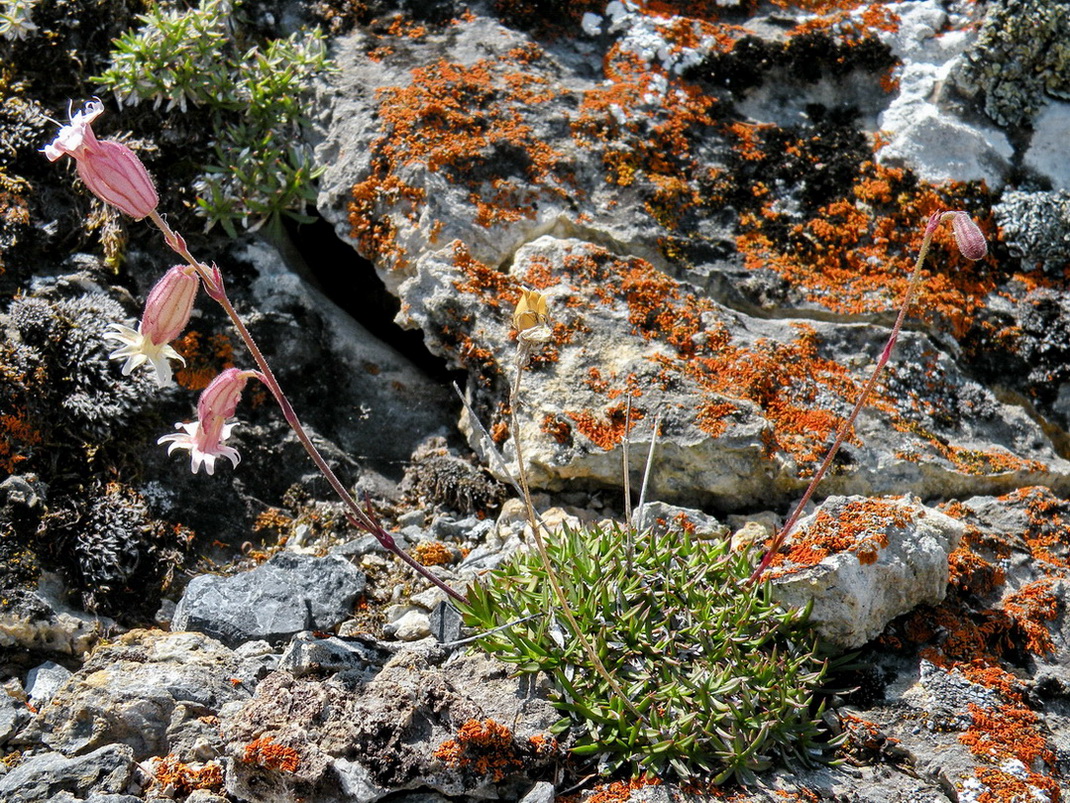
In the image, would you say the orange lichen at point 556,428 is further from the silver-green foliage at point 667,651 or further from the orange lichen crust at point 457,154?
the orange lichen crust at point 457,154

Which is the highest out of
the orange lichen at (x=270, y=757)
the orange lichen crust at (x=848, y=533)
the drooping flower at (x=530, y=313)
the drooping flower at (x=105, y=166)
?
the drooping flower at (x=105, y=166)

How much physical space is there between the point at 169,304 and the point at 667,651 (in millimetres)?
2423

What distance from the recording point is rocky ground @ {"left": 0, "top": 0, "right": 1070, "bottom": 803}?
12.2ft

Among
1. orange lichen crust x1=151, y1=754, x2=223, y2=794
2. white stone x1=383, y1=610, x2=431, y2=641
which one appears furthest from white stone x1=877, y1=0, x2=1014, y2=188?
orange lichen crust x1=151, y1=754, x2=223, y2=794

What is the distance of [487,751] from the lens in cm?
357

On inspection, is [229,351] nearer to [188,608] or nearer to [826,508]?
[188,608]

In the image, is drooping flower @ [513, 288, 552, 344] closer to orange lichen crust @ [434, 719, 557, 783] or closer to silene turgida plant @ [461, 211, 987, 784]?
silene turgida plant @ [461, 211, 987, 784]

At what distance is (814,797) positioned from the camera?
3.57 meters

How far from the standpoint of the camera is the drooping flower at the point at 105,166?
286cm

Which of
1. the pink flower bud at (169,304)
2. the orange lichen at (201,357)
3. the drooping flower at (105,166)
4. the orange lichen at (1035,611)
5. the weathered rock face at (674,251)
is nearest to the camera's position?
the drooping flower at (105,166)

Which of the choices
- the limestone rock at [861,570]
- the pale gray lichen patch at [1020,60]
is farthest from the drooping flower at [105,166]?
the pale gray lichen patch at [1020,60]

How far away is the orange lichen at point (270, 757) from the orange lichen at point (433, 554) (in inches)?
59.3

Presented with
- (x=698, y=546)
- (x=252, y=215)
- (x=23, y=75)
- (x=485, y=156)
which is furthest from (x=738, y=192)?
(x=23, y=75)

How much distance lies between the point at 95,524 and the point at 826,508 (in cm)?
356
